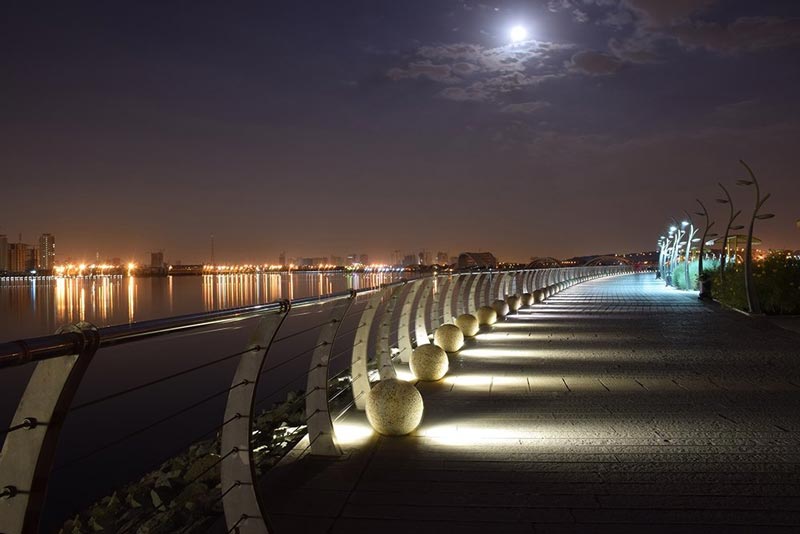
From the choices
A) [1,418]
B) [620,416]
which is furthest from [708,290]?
[1,418]

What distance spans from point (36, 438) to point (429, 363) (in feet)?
23.4

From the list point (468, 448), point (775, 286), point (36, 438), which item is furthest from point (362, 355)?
point (775, 286)

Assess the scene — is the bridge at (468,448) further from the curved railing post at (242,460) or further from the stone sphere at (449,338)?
the stone sphere at (449,338)

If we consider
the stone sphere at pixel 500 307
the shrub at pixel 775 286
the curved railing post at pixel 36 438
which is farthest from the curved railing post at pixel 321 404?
the shrub at pixel 775 286

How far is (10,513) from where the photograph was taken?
6.68 ft

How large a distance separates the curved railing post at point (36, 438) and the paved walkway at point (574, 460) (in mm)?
2139

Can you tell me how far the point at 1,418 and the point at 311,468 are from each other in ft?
46.7

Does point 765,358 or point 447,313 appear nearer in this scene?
point 765,358

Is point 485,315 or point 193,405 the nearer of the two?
point 193,405

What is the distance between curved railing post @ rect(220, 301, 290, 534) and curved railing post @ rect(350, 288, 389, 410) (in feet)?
10.1

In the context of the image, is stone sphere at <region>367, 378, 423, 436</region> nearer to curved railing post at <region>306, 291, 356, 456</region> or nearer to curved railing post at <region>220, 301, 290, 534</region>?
curved railing post at <region>306, 291, 356, 456</region>

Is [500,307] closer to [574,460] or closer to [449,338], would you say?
Result: [449,338]

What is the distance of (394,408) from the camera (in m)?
5.99

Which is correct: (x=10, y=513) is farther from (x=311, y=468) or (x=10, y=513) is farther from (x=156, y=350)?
(x=156, y=350)
